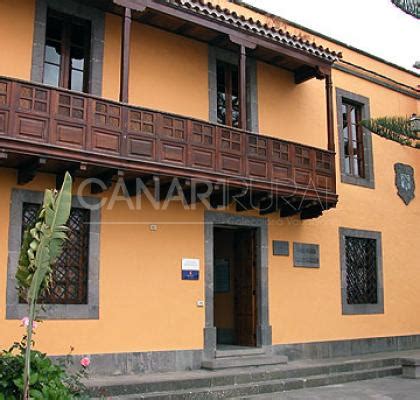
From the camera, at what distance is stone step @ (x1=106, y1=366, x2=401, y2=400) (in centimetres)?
930

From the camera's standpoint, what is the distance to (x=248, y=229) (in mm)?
12742

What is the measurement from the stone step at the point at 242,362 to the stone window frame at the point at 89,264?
2.42 meters

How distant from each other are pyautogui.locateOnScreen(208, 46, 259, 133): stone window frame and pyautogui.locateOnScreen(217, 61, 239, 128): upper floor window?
0.20m

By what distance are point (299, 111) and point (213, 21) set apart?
3.79 metres

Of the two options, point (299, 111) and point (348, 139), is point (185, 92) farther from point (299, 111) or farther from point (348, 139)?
point (348, 139)

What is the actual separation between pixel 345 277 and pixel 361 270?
823 millimetres

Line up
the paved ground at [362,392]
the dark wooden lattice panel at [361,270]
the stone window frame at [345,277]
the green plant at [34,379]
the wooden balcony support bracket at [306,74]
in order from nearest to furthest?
the green plant at [34,379], the paved ground at [362,392], the wooden balcony support bracket at [306,74], the stone window frame at [345,277], the dark wooden lattice panel at [361,270]

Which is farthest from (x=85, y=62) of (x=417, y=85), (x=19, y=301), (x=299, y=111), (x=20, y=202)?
(x=417, y=85)

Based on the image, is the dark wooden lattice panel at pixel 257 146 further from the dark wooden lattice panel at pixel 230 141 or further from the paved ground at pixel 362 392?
the paved ground at pixel 362 392

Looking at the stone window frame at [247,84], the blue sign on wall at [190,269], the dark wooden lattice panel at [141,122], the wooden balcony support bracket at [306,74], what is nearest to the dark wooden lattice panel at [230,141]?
the stone window frame at [247,84]

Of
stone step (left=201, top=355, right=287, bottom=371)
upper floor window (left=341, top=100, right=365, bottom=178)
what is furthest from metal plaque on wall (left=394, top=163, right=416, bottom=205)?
stone step (left=201, top=355, right=287, bottom=371)

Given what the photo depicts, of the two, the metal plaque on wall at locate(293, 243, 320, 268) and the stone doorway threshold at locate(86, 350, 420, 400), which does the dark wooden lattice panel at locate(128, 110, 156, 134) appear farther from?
the metal plaque on wall at locate(293, 243, 320, 268)

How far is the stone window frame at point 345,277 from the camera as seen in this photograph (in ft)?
45.9

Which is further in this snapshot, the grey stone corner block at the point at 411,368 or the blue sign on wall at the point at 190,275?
the grey stone corner block at the point at 411,368
